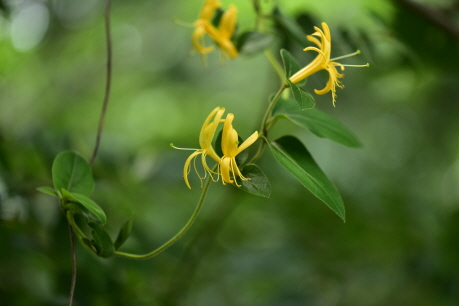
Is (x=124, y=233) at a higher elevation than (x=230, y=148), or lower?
lower

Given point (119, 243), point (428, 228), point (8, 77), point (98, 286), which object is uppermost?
point (119, 243)

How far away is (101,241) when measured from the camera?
16.0 inches

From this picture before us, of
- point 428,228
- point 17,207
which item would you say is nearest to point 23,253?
point 17,207

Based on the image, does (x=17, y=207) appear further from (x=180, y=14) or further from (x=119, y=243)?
(x=180, y=14)

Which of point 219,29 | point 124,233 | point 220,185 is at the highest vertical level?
point 219,29

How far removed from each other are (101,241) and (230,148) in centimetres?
15

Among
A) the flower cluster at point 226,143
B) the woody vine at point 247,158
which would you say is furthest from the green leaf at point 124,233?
the flower cluster at point 226,143

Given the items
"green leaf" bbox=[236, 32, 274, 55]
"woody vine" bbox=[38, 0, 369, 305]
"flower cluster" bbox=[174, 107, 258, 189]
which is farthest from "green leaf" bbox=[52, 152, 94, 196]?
"green leaf" bbox=[236, 32, 274, 55]

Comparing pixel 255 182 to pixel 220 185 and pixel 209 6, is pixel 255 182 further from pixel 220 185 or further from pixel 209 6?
pixel 220 185

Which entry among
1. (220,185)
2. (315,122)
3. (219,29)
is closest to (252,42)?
(219,29)

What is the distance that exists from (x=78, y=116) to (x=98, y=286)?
132cm

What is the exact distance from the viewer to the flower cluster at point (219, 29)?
541 mm

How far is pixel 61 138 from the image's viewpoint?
81 centimetres

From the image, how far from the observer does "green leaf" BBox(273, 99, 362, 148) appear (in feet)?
1.41
